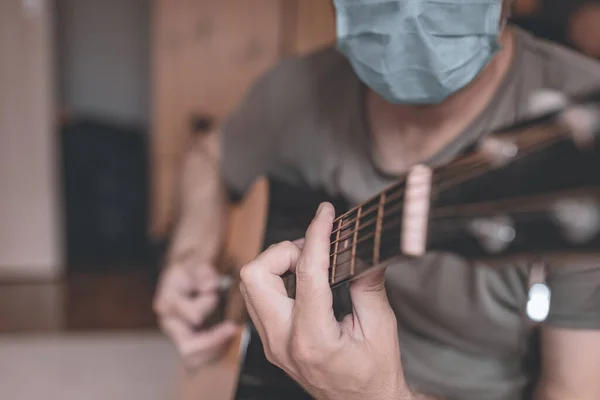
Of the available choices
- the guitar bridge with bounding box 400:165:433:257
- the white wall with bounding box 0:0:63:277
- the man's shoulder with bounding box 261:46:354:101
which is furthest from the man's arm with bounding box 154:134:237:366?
the white wall with bounding box 0:0:63:277

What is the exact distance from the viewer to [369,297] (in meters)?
0.53

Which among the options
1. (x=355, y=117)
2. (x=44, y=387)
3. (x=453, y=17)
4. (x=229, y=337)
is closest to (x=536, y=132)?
(x=453, y=17)

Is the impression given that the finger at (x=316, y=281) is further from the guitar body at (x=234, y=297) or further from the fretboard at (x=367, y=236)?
the guitar body at (x=234, y=297)

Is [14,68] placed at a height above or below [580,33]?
below

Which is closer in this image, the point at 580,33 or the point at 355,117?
the point at 355,117

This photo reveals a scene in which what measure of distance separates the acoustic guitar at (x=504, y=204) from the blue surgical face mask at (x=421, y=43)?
0.62 ft

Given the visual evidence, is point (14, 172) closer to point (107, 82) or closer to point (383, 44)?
point (107, 82)

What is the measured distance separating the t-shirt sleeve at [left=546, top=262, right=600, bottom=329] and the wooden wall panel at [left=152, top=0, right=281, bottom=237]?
5.93 ft

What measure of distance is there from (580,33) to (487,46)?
0.72m

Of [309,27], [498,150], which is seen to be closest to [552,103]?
[498,150]

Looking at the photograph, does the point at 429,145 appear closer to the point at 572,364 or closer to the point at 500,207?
the point at 572,364

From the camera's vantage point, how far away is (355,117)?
2.78 ft

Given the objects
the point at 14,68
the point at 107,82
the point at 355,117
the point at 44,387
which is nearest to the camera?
the point at 355,117

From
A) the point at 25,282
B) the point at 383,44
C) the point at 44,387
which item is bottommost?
the point at 25,282
